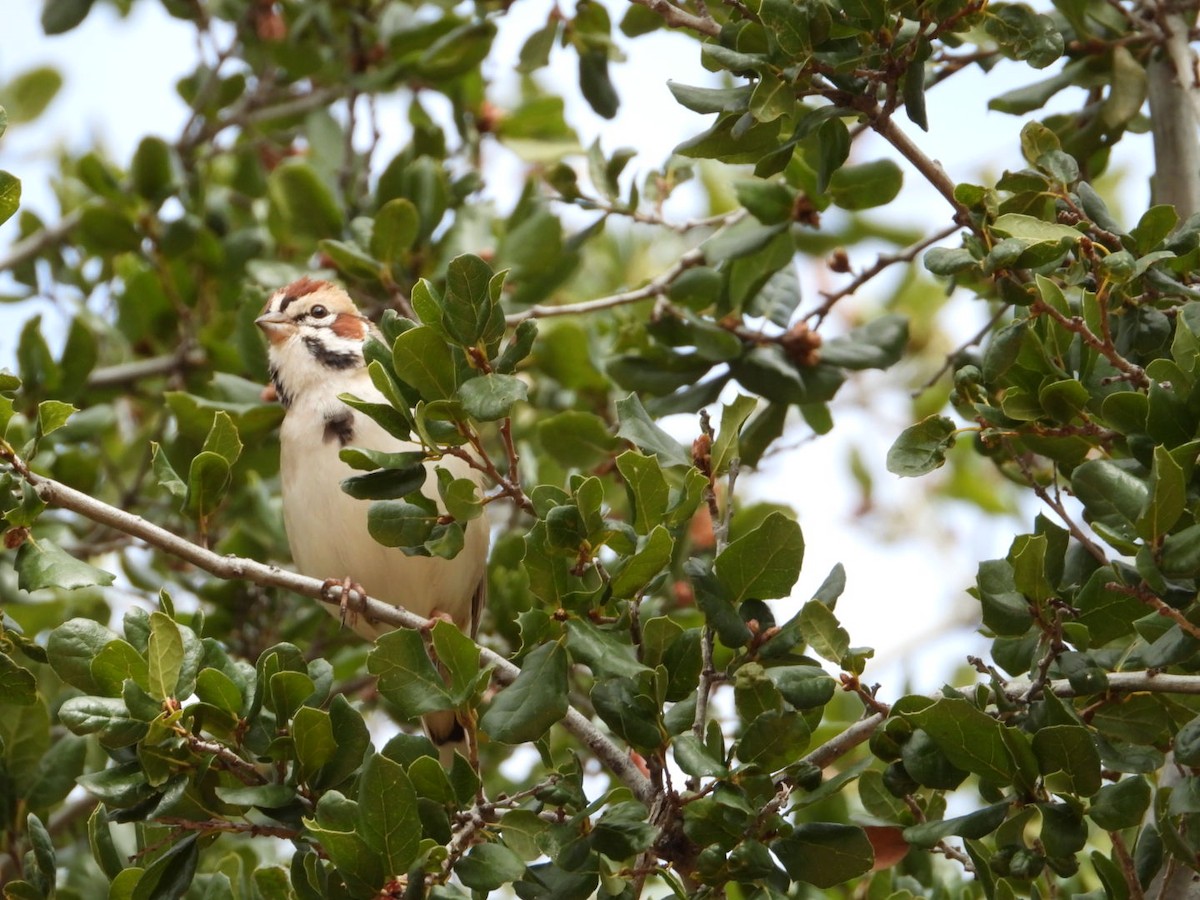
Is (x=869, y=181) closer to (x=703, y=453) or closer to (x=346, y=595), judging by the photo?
(x=703, y=453)

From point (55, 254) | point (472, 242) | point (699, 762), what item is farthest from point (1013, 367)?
point (55, 254)

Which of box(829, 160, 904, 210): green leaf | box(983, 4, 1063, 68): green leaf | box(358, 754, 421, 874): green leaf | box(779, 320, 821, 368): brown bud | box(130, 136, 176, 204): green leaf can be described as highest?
box(983, 4, 1063, 68): green leaf

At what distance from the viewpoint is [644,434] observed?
227cm

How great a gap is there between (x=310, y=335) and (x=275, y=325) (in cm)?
10

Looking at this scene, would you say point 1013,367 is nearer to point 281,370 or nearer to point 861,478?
point 281,370

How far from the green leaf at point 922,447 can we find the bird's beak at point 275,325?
6.29 feet

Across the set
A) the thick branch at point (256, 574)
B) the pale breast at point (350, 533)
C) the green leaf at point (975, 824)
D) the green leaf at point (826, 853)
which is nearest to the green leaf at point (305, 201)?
the pale breast at point (350, 533)

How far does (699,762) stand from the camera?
2.03 metres

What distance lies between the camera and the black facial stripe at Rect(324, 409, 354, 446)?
A: 11.3ft

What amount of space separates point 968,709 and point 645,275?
2.96 meters

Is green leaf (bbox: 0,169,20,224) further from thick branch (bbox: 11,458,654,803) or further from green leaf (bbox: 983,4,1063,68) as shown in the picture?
green leaf (bbox: 983,4,1063,68)

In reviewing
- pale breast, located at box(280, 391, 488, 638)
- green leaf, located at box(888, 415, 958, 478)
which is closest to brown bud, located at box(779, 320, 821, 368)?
pale breast, located at box(280, 391, 488, 638)

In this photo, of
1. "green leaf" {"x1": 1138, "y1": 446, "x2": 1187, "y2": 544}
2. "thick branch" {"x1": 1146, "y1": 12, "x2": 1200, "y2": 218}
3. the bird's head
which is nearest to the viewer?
"green leaf" {"x1": 1138, "y1": 446, "x2": 1187, "y2": 544}

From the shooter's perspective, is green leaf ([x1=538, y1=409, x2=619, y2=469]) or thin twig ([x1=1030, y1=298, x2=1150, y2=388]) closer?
thin twig ([x1=1030, y1=298, x2=1150, y2=388])
